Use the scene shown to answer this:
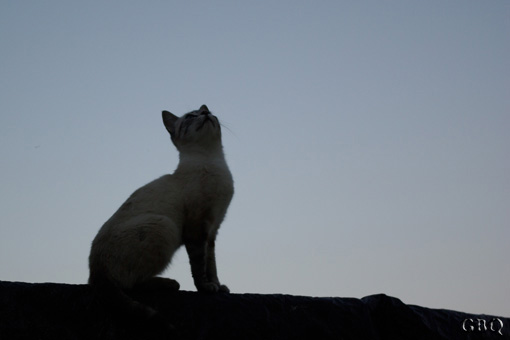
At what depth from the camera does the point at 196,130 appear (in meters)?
3.92

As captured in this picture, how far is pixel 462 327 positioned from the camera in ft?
8.74


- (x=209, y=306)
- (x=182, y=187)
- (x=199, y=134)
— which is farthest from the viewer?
(x=199, y=134)

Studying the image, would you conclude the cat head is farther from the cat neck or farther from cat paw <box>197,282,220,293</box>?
cat paw <box>197,282,220,293</box>

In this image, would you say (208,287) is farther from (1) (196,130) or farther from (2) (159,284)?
(1) (196,130)

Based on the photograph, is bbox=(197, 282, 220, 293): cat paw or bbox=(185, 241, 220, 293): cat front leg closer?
bbox=(197, 282, 220, 293): cat paw

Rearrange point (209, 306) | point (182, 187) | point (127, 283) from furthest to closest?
point (182, 187) → point (127, 283) → point (209, 306)

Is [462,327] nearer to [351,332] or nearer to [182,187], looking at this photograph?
[351,332]

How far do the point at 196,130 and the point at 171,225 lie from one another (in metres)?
1.22

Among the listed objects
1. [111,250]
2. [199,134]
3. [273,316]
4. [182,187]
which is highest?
[199,134]

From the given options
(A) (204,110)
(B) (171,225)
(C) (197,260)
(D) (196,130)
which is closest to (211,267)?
(C) (197,260)

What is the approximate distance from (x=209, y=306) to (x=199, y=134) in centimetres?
183

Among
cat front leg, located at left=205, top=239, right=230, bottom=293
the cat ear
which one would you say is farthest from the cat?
the cat ear

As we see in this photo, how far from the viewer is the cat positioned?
2666 mm

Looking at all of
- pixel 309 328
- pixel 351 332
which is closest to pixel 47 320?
pixel 309 328
